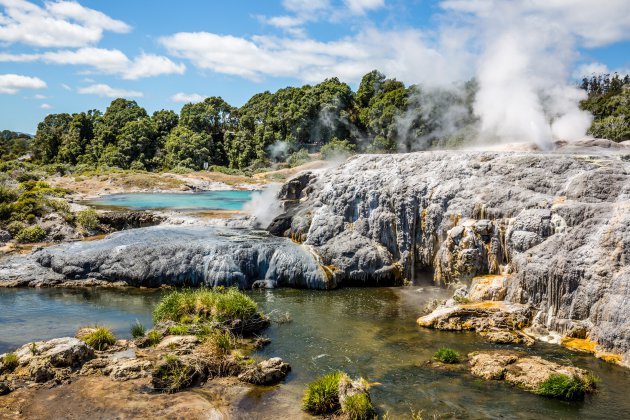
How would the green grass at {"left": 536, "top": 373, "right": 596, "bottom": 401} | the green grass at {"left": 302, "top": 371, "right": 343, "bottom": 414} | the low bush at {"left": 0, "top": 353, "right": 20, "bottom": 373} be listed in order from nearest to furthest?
the green grass at {"left": 302, "top": 371, "right": 343, "bottom": 414} < the green grass at {"left": 536, "top": 373, "right": 596, "bottom": 401} < the low bush at {"left": 0, "top": 353, "right": 20, "bottom": 373}

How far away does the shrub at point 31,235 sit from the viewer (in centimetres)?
3238

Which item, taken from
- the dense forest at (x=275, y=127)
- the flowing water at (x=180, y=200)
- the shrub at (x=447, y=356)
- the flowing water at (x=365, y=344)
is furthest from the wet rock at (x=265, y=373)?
the dense forest at (x=275, y=127)

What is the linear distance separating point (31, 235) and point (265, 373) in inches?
1028

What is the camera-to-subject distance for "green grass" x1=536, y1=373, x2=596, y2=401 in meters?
12.5

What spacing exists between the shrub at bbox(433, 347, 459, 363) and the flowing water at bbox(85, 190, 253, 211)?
36.3 m

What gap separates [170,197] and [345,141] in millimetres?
31741

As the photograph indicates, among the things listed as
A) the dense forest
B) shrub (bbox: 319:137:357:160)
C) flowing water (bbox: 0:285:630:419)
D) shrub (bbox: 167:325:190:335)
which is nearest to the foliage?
the dense forest

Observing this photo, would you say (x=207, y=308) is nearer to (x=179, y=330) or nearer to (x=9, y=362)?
(x=179, y=330)

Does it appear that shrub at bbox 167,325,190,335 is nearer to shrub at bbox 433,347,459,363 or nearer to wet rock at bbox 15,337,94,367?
wet rock at bbox 15,337,94,367

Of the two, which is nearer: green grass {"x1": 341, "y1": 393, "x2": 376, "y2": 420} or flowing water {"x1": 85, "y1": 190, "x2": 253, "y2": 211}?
green grass {"x1": 341, "y1": 393, "x2": 376, "y2": 420}

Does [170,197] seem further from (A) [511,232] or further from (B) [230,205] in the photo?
(A) [511,232]

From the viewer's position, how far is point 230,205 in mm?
53094

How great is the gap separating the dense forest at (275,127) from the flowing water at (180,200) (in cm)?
2031

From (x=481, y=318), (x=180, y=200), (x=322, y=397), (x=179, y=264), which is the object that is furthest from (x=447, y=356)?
(x=180, y=200)
